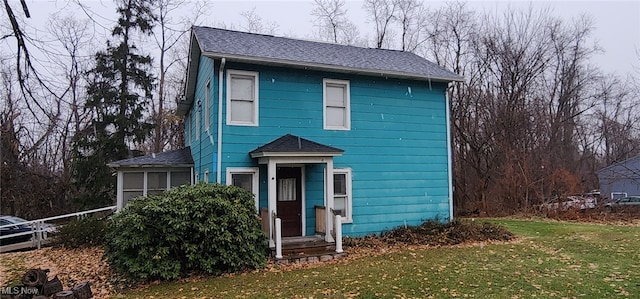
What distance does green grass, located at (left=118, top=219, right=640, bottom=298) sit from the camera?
629 centimetres

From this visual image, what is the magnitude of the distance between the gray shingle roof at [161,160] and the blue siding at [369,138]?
78 cm

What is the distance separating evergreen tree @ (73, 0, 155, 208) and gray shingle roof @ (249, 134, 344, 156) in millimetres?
14059

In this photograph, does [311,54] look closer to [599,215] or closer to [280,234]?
[280,234]

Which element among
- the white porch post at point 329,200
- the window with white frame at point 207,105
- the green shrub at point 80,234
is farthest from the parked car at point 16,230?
the white porch post at point 329,200

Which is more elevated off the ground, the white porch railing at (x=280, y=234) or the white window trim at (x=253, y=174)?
the white window trim at (x=253, y=174)

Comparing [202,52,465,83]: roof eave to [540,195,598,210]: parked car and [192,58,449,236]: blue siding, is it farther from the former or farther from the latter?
[540,195,598,210]: parked car

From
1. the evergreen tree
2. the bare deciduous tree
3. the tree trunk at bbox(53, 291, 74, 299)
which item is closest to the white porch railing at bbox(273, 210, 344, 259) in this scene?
the tree trunk at bbox(53, 291, 74, 299)

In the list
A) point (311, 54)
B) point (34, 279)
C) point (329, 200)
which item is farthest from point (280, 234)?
point (311, 54)

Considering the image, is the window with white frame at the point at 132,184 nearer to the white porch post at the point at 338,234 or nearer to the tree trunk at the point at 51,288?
the tree trunk at the point at 51,288

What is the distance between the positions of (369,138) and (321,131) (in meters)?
1.44

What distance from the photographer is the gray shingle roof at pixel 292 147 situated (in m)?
9.43

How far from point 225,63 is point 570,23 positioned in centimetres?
2460

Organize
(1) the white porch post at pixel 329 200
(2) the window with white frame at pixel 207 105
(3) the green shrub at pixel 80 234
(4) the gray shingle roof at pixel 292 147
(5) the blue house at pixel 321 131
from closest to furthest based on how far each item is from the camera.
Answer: (4) the gray shingle roof at pixel 292 147 → (1) the white porch post at pixel 329 200 → (5) the blue house at pixel 321 131 → (2) the window with white frame at pixel 207 105 → (3) the green shrub at pixel 80 234

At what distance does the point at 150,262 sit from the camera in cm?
744
